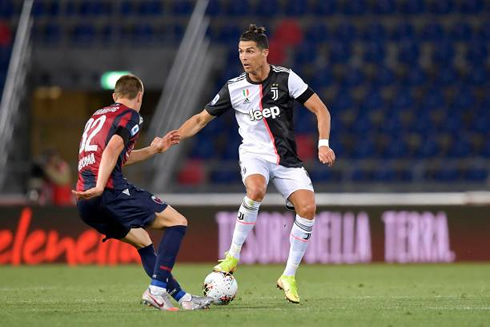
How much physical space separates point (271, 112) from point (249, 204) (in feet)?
2.77

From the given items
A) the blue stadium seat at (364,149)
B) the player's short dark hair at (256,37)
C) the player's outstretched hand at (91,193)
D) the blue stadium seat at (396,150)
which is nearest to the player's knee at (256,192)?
the player's short dark hair at (256,37)

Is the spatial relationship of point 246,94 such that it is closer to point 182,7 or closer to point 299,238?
point 299,238

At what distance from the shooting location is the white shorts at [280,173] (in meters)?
8.77

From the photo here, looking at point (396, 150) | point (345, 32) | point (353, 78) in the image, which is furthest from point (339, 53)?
point (396, 150)

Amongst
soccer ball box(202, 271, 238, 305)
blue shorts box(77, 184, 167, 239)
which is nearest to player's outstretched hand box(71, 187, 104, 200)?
blue shorts box(77, 184, 167, 239)

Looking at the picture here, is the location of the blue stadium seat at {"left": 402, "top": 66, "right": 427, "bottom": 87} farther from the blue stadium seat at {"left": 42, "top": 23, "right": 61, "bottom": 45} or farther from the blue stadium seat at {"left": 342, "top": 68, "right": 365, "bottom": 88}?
the blue stadium seat at {"left": 42, "top": 23, "right": 61, "bottom": 45}

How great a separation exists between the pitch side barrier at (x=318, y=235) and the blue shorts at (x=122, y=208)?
283 inches

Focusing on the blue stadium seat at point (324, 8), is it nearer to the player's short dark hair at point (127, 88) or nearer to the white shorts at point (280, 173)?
the white shorts at point (280, 173)

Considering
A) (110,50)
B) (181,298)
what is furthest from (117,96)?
(110,50)

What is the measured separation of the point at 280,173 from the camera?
8.84 meters

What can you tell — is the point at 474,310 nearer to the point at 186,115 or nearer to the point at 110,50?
the point at 186,115

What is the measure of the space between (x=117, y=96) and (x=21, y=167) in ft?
38.6

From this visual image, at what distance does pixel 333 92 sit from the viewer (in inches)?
842

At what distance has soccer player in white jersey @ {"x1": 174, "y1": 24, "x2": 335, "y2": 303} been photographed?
343 inches
